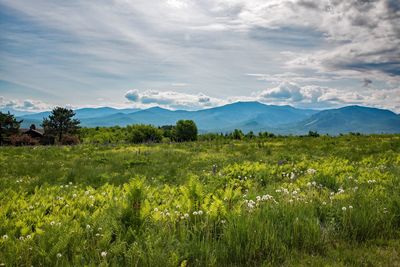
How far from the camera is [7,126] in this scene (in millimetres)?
94750

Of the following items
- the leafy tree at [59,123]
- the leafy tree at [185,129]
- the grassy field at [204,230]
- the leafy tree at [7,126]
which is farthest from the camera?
the leafy tree at [59,123]

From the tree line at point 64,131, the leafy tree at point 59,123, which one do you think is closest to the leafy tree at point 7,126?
the tree line at point 64,131

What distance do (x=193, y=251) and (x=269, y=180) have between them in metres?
6.63

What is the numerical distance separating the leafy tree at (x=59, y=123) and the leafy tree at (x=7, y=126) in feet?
28.6

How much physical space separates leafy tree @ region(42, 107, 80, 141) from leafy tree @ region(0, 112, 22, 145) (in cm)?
870

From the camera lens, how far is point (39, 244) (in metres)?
5.14

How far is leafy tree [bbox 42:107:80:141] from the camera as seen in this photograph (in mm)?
103875

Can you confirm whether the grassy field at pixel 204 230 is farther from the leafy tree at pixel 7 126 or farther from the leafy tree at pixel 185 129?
the leafy tree at pixel 7 126

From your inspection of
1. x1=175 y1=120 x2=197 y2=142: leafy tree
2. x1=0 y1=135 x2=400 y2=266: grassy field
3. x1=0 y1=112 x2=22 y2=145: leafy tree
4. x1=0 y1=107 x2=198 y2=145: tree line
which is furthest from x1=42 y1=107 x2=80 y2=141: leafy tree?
x1=0 y1=135 x2=400 y2=266: grassy field

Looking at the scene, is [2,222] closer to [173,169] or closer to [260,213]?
[260,213]

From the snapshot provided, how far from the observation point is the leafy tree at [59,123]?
104 m

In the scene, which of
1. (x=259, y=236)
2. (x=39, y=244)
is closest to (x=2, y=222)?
(x=39, y=244)

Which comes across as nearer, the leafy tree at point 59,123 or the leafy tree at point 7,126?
the leafy tree at point 7,126

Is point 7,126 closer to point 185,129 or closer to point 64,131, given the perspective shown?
point 64,131
